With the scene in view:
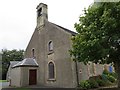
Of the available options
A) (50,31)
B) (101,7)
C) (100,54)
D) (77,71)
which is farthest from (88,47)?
(50,31)

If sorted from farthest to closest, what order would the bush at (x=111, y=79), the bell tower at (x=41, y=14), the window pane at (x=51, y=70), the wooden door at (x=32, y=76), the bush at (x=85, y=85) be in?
1. the bell tower at (x=41, y=14)
2. the wooden door at (x=32, y=76)
3. the window pane at (x=51, y=70)
4. the bush at (x=111, y=79)
5. the bush at (x=85, y=85)

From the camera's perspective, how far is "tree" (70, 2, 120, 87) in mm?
13773

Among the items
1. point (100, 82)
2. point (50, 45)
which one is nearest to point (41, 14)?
point (50, 45)

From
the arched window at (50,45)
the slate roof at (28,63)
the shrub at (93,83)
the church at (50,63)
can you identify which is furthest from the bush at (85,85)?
the slate roof at (28,63)

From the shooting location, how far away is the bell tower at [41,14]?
28.2m

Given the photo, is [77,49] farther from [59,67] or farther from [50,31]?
[50,31]

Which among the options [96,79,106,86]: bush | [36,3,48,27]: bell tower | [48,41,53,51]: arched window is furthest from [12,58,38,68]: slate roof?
[96,79,106,86]: bush

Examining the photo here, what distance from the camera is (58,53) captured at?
931 inches

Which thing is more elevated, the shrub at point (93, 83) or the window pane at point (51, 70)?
the window pane at point (51, 70)

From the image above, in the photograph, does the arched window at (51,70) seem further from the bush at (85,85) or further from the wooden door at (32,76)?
the bush at (85,85)

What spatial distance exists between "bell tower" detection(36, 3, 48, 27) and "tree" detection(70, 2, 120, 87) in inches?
515

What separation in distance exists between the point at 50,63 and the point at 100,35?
12.8m

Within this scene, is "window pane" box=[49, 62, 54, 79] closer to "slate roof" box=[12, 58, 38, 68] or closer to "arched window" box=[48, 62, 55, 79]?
"arched window" box=[48, 62, 55, 79]

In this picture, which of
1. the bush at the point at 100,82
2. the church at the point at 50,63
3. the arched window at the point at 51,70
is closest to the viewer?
the bush at the point at 100,82
